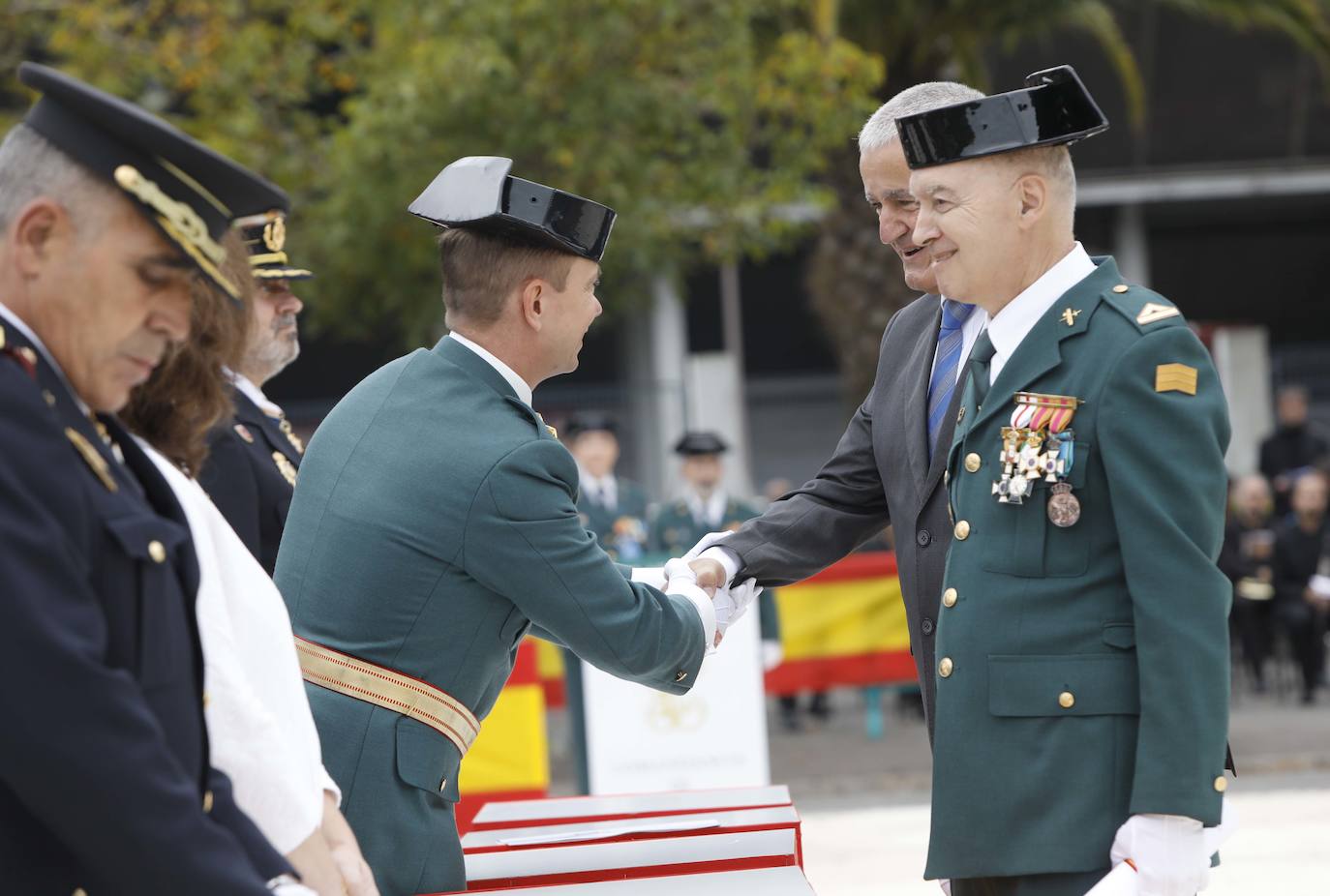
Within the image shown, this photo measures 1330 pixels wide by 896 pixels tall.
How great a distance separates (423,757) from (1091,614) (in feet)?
3.45

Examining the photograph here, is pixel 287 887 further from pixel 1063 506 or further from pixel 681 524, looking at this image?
pixel 681 524

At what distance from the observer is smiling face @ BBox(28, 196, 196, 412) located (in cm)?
170

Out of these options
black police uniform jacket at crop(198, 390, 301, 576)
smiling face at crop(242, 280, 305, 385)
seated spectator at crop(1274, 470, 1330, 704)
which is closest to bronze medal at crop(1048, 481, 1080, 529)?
black police uniform jacket at crop(198, 390, 301, 576)

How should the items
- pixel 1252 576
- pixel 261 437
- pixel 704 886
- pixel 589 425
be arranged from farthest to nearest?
pixel 1252 576
pixel 589 425
pixel 261 437
pixel 704 886

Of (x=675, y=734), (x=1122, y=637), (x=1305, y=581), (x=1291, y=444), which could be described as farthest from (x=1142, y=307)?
(x=1291, y=444)

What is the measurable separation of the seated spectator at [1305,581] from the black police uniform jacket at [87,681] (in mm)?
9962

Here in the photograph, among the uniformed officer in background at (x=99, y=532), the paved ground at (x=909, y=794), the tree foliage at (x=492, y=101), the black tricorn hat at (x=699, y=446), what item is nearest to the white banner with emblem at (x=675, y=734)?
the paved ground at (x=909, y=794)

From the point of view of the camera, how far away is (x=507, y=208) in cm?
Answer: 280

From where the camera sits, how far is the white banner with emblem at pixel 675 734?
7539 mm

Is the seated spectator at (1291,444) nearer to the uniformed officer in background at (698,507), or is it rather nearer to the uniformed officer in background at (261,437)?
the uniformed officer in background at (698,507)

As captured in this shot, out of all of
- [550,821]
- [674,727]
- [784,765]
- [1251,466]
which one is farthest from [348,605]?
[1251,466]

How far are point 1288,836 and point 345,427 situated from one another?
5.20 metres

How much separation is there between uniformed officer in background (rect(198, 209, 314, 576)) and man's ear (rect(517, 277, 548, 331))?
0.89 meters

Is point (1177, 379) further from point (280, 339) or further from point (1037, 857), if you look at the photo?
point (280, 339)
